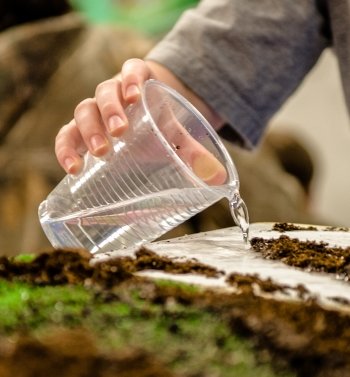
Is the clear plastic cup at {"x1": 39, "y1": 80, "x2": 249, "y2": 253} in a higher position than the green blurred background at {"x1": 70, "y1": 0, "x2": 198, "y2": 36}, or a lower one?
lower

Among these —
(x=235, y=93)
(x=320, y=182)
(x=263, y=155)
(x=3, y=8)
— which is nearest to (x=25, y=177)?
(x=3, y=8)

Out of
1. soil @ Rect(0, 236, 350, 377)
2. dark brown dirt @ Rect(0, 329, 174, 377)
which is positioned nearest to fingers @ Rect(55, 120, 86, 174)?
soil @ Rect(0, 236, 350, 377)

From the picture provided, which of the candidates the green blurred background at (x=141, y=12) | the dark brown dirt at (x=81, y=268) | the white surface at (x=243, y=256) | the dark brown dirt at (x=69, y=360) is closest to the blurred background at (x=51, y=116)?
the green blurred background at (x=141, y=12)

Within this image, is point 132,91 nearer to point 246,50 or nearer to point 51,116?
point 246,50

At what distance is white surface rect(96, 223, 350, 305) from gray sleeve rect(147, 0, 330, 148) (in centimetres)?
36

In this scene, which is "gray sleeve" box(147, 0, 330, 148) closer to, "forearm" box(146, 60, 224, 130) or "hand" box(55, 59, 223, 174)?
"forearm" box(146, 60, 224, 130)

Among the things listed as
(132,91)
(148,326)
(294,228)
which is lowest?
(294,228)

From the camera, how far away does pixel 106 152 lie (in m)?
0.77

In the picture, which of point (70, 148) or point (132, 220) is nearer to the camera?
point (132, 220)

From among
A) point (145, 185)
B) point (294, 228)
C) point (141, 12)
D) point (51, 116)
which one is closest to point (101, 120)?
point (145, 185)

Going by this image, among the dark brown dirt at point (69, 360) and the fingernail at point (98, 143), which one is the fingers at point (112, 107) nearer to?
the fingernail at point (98, 143)

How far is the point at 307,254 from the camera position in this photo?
2.20ft

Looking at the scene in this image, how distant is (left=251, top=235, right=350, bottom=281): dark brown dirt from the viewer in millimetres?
614

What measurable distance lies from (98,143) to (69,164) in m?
0.06
